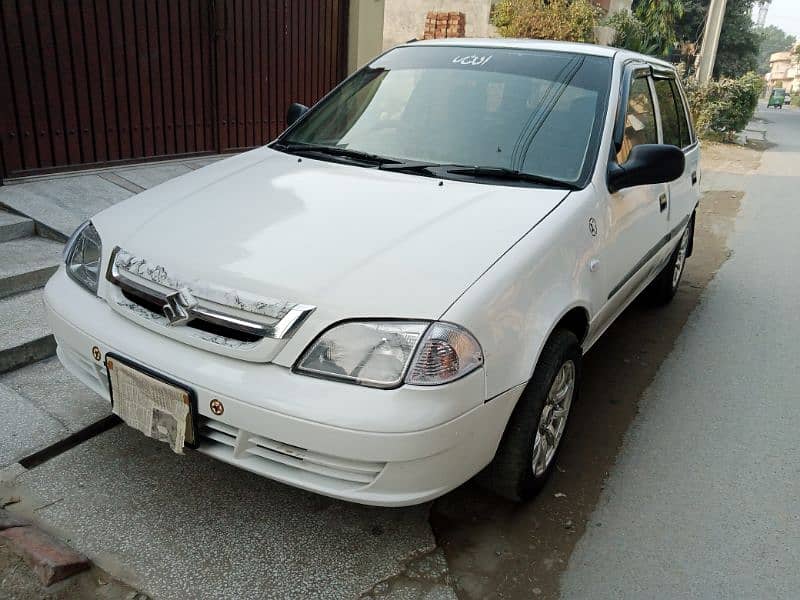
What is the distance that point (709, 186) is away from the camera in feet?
36.3

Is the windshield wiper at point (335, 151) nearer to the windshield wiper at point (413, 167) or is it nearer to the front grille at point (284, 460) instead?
the windshield wiper at point (413, 167)

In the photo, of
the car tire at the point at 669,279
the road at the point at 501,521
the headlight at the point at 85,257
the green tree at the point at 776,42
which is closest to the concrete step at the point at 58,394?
the road at the point at 501,521

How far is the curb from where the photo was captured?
222 cm

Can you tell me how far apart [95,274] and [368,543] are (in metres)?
1.45

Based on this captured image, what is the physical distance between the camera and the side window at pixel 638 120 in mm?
3385

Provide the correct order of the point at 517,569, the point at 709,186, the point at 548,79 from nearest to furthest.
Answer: the point at 517,569
the point at 548,79
the point at 709,186

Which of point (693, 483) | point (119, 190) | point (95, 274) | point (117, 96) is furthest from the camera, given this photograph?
point (117, 96)

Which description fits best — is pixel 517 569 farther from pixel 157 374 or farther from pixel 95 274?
pixel 95 274

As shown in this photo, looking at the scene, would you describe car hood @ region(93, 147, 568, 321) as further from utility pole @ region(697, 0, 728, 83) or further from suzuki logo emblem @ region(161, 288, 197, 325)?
utility pole @ region(697, 0, 728, 83)

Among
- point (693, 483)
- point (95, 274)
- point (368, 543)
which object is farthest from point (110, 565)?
point (693, 483)

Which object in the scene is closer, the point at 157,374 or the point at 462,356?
the point at 462,356

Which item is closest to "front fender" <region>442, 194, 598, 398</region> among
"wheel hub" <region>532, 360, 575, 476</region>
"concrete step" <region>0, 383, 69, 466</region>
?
"wheel hub" <region>532, 360, 575, 476</region>

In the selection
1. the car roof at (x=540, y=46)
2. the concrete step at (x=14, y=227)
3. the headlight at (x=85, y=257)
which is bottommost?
the concrete step at (x=14, y=227)

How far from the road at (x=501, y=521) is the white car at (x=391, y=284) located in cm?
28
